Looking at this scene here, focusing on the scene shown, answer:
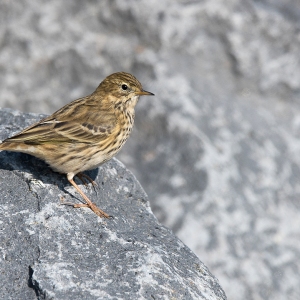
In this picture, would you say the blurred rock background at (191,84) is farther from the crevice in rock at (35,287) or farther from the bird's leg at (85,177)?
the crevice in rock at (35,287)

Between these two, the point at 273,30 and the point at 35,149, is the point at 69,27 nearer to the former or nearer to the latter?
the point at 273,30

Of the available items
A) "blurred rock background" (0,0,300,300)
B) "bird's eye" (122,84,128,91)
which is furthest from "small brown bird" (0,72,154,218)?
"blurred rock background" (0,0,300,300)

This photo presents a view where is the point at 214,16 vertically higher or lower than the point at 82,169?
higher

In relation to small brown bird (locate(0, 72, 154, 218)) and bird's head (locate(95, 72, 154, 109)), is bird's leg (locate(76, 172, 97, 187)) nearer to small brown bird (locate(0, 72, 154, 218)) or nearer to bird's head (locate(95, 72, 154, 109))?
small brown bird (locate(0, 72, 154, 218))

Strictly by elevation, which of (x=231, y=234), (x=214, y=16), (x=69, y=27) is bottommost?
(x=231, y=234)

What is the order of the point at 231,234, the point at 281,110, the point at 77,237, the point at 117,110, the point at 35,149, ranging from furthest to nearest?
1. the point at 281,110
2. the point at 231,234
3. the point at 117,110
4. the point at 35,149
5. the point at 77,237

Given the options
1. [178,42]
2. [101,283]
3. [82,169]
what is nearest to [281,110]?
[178,42]

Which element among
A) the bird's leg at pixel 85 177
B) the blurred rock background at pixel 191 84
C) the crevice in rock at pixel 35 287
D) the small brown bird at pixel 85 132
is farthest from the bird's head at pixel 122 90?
the crevice in rock at pixel 35 287
